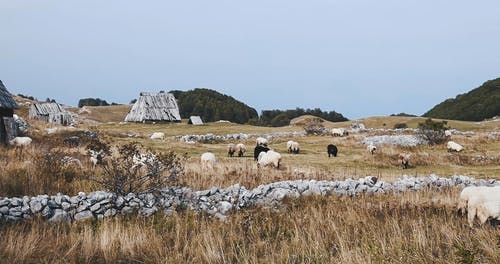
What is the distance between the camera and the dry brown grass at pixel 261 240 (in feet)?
18.9

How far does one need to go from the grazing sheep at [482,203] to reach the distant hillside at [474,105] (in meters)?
90.6

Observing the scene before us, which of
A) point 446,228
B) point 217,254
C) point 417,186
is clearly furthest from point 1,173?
point 417,186

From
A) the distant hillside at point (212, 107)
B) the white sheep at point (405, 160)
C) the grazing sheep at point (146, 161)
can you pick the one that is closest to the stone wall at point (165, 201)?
the grazing sheep at point (146, 161)

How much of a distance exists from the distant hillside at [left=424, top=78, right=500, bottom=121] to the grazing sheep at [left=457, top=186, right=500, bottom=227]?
90585mm

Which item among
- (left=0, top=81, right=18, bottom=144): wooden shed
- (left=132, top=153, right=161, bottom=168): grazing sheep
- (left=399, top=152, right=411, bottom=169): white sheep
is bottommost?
(left=399, top=152, right=411, bottom=169): white sheep

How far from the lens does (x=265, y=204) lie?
10336mm

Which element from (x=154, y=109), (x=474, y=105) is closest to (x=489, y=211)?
(x=154, y=109)

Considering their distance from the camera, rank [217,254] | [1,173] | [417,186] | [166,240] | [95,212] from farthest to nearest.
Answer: [417,186]
[1,173]
[95,212]
[166,240]
[217,254]

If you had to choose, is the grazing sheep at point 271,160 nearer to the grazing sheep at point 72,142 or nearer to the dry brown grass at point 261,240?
the grazing sheep at point 72,142

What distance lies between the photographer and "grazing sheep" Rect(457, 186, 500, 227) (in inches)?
352

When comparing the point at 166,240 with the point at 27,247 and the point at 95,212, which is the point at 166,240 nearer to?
the point at 27,247

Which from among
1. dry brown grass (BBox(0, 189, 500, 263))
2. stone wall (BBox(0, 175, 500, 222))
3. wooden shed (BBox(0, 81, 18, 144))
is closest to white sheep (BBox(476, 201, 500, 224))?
dry brown grass (BBox(0, 189, 500, 263))

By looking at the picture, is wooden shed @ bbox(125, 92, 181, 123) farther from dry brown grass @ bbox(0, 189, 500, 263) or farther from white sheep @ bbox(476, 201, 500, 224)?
white sheep @ bbox(476, 201, 500, 224)

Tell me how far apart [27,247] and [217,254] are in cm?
265
